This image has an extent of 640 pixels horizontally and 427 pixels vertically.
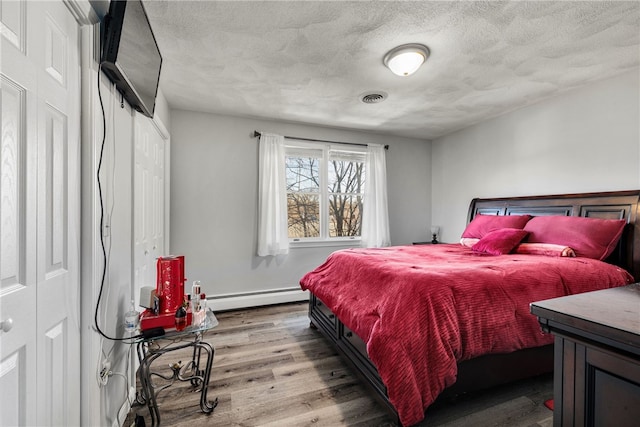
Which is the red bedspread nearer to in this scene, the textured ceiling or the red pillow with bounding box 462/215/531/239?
the red pillow with bounding box 462/215/531/239

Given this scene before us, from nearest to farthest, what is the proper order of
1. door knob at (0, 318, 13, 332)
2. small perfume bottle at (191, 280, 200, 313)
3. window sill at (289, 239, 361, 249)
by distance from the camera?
1. door knob at (0, 318, 13, 332)
2. small perfume bottle at (191, 280, 200, 313)
3. window sill at (289, 239, 361, 249)

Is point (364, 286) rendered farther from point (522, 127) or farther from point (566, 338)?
point (522, 127)

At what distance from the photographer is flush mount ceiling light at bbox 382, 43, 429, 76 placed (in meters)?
2.02

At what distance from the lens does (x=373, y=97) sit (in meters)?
2.93

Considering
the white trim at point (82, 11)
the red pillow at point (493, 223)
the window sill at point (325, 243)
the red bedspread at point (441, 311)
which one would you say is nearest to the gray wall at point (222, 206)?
the window sill at point (325, 243)

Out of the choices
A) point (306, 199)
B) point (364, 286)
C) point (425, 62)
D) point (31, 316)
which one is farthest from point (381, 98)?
point (31, 316)

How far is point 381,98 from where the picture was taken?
Result: 2.96 metres

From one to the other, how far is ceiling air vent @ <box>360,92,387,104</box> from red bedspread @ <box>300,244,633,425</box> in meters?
1.80

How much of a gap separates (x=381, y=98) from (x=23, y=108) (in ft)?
9.15

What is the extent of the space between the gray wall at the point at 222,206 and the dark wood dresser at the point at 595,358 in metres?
3.09

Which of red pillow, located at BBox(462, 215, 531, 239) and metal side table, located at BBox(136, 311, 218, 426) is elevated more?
red pillow, located at BBox(462, 215, 531, 239)

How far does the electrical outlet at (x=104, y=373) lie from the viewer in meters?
1.29

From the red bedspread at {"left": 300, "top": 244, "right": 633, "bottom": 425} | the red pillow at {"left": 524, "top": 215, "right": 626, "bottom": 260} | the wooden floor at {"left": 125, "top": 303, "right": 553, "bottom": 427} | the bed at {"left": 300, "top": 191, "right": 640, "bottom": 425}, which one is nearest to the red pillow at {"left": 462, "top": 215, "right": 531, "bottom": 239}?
the red pillow at {"left": 524, "top": 215, "right": 626, "bottom": 260}

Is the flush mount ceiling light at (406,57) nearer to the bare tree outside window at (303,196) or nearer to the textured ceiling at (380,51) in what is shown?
the textured ceiling at (380,51)
